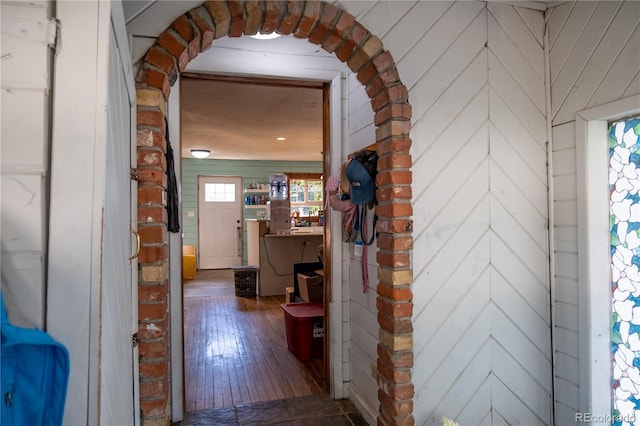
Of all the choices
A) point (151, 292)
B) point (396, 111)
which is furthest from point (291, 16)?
point (151, 292)

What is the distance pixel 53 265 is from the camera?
2.70ft

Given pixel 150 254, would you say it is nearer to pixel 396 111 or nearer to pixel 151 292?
pixel 151 292

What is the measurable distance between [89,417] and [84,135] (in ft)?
2.07

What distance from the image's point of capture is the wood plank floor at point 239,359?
291cm

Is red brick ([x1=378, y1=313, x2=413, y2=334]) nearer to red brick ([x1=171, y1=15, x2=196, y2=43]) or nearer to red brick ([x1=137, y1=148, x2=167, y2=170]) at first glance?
red brick ([x1=137, y1=148, x2=167, y2=170])

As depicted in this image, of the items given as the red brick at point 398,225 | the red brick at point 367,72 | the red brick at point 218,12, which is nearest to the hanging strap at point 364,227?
the red brick at point 398,225

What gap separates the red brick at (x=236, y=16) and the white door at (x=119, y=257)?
0.58 m

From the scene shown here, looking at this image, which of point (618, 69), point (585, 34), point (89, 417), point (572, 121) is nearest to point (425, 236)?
point (572, 121)

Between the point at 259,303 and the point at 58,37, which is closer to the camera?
the point at 58,37

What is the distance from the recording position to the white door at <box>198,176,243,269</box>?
8.78m

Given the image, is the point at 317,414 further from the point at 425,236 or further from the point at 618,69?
the point at 618,69

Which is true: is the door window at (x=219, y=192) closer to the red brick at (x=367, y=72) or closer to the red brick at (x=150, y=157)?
the red brick at (x=367, y=72)

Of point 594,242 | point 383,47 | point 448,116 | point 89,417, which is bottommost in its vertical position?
point 89,417

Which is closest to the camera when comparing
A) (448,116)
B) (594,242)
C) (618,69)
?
(618,69)
